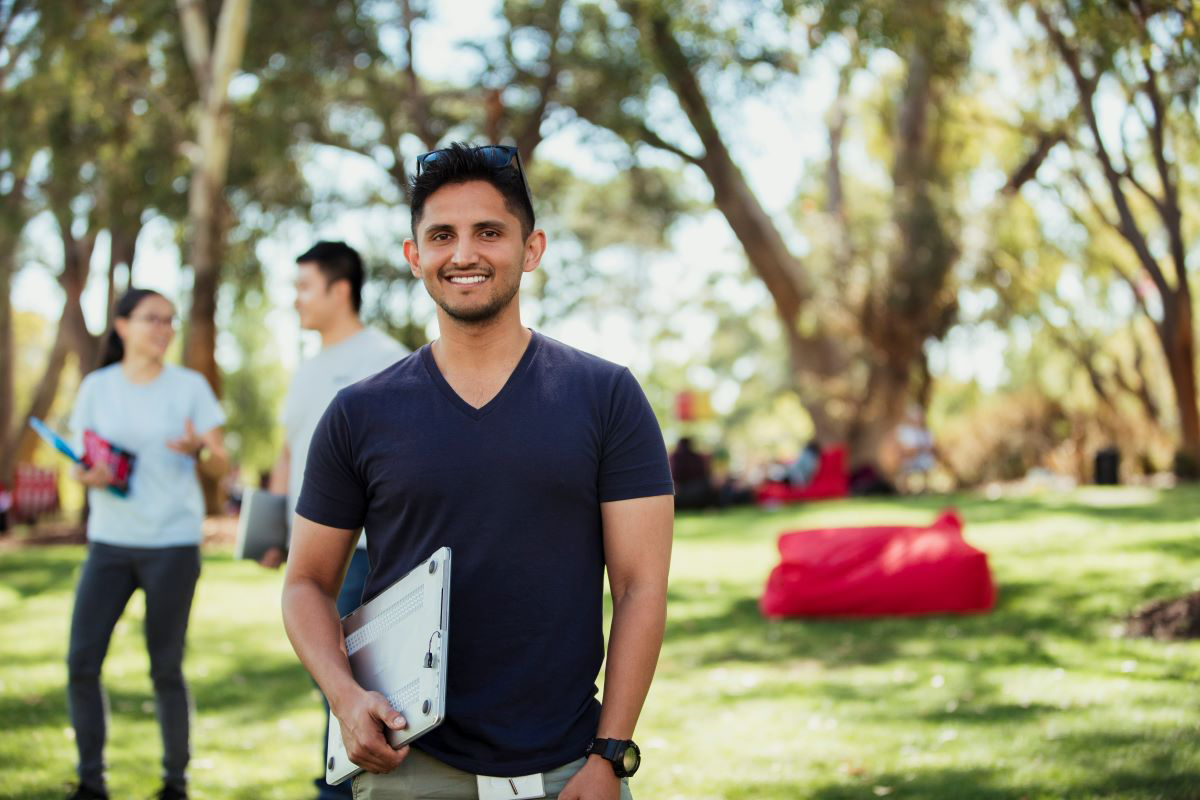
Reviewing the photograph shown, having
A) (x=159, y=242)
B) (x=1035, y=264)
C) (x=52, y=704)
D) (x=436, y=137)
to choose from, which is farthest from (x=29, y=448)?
(x=52, y=704)

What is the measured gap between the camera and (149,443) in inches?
229

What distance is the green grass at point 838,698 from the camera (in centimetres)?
610

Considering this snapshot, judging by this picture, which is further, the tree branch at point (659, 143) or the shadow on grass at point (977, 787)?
the tree branch at point (659, 143)

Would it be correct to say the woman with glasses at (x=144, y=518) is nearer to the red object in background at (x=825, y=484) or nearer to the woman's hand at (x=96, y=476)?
the woman's hand at (x=96, y=476)

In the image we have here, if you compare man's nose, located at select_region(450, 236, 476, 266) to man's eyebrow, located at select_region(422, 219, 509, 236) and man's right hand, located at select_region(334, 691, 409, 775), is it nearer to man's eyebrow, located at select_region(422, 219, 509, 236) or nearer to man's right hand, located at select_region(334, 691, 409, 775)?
man's eyebrow, located at select_region(422, 219, 509, 236)

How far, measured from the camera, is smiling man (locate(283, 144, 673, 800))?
2.64m

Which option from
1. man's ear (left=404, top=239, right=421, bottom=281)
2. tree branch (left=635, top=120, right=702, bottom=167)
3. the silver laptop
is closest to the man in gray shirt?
man's ear (left=404, top=239, right=421, bottom=281)

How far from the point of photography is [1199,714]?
6516 mm

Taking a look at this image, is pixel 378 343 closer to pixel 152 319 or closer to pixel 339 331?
pixel 339 331

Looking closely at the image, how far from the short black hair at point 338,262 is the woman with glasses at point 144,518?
0.85 meters

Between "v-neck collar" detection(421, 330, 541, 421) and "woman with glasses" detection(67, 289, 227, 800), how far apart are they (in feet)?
10.5

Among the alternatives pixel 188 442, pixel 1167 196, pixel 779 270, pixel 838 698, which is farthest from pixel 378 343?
pixel 779 270

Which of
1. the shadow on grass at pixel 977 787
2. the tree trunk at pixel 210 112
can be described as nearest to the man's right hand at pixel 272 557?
the shadow on grass at pixel 977 787

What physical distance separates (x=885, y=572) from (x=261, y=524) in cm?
593
